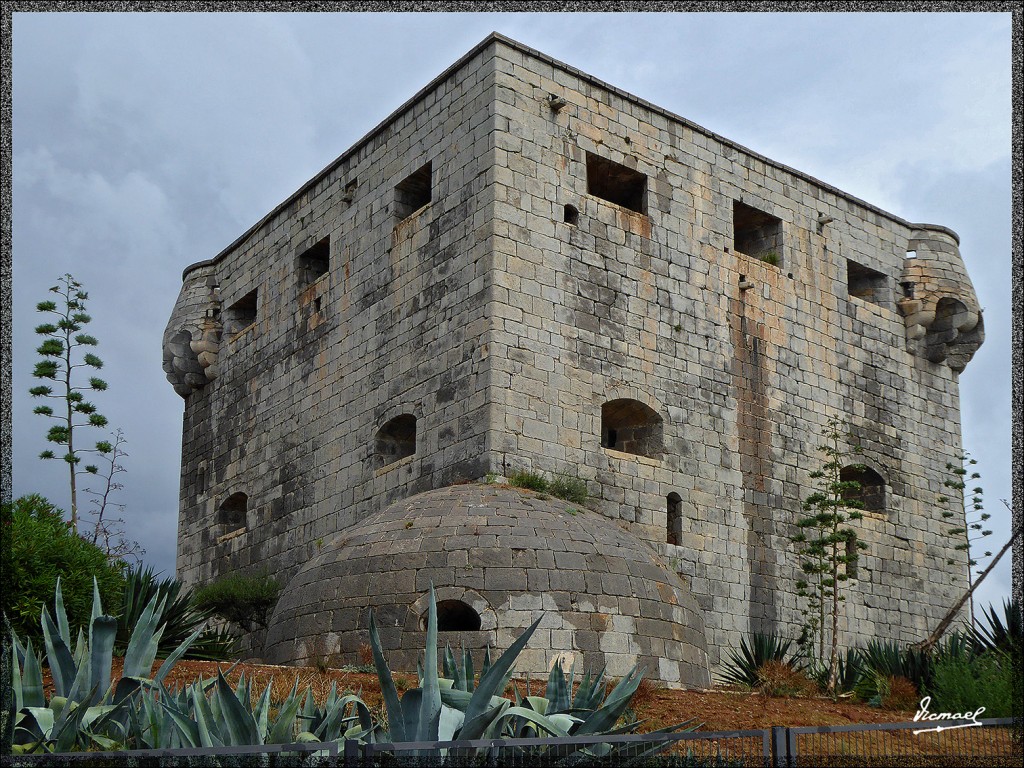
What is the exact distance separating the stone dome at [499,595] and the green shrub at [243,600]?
3635mm

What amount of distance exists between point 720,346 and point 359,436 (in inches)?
201

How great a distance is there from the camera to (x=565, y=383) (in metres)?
15.8

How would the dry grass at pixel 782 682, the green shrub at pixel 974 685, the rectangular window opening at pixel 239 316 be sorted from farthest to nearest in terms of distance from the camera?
the rectangular window opening at pixel 239 316, the dry grass at pixel 782 682, the green shrub at pixel 974 685

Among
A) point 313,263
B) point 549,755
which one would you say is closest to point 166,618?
point 549,755

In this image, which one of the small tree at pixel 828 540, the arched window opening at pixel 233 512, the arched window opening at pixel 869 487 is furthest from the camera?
the arched window opening at pixel 233 512

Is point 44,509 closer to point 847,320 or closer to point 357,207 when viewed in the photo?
point 357,207

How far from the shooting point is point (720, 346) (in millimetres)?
17672

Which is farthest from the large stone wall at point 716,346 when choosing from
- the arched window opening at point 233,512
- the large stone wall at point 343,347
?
the arched window opening at point 233,512

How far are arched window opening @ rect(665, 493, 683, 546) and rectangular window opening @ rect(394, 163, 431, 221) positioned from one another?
528 centimetres

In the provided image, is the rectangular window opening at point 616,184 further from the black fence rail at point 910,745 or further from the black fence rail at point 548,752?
the black fence rail at point 548,752

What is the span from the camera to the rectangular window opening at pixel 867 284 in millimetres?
20453

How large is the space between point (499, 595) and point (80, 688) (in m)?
5.34

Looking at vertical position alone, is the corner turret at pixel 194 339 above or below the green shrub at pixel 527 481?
above

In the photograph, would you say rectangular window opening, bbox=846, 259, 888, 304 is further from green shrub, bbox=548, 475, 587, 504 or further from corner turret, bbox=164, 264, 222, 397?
corner turret, bbox=164, 264, 222, 397
